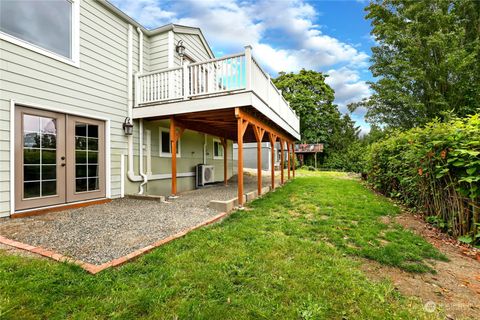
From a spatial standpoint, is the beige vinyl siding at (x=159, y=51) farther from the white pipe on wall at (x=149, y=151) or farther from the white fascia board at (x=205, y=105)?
the white pipe on wall at (x=149, y=151)

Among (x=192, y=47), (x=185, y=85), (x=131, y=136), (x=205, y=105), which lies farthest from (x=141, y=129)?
(x=192, y=47)

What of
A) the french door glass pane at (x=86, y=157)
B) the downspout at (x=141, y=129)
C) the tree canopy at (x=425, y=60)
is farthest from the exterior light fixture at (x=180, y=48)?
the tree canopy at (x=425, y=60)

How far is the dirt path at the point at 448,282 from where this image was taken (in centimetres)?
190

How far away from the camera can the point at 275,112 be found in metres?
7.48

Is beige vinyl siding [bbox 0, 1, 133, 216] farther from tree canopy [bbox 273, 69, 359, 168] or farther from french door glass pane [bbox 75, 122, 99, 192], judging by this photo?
tree canopy [bbox 273, 69, 359, 168]

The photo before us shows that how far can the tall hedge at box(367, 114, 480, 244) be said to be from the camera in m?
3.16

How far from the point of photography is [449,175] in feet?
11.8

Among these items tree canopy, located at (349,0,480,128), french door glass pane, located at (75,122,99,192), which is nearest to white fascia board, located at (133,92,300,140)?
french door glass pane, located at (75,122,99,192)

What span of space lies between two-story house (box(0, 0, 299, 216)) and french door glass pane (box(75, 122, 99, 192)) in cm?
2

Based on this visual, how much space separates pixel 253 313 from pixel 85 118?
543 centimetres

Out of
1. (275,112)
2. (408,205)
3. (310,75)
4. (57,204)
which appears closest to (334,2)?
(275,112)

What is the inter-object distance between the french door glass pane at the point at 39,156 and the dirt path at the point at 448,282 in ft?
18.1

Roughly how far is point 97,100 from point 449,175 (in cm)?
724

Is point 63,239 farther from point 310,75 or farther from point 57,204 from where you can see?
point 310,75
